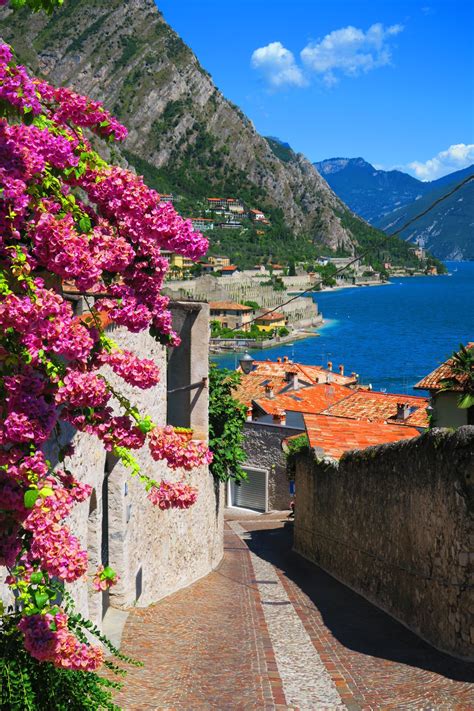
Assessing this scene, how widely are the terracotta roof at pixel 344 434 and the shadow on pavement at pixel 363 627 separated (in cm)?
266

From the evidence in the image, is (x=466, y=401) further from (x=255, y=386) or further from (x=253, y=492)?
(x=255, y=386)

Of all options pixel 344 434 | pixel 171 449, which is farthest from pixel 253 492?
pixel 171 449

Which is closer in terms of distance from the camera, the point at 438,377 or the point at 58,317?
the point at 58,317

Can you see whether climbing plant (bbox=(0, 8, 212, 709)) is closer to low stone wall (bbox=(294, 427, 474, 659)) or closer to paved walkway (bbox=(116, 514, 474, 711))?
paved walkway (bbox=(116, 514, 474, 711))

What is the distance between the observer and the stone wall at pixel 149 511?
8.45 meters

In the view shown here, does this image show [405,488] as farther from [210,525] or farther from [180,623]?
[210,525]

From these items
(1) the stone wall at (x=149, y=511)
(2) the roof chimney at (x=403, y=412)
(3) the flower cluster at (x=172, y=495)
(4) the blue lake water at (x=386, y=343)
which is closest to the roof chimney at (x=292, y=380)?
(2) the roof chimney at (x=403, y=412)

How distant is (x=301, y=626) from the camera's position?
10922 mm

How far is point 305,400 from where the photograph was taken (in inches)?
1400

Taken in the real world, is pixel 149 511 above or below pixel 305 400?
below

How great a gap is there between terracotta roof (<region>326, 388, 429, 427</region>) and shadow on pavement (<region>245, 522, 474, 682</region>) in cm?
1402

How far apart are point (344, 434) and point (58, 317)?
15.4 meters

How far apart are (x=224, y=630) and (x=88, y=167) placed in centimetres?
716

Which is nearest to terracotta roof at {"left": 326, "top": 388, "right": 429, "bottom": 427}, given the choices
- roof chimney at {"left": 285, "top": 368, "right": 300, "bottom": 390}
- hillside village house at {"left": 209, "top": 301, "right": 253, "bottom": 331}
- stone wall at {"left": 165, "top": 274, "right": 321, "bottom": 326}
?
roof chimney at {"left": 285, "top": 368, "right": 300, "bottom": 390}
